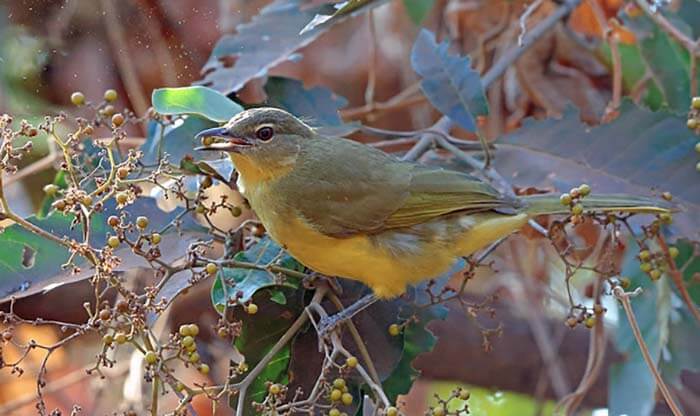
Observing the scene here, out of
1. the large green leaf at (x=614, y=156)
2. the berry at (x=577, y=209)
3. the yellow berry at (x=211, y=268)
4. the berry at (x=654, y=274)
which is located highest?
the yellow berry at (x=211, y=268)

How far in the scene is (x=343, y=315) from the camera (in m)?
1.92

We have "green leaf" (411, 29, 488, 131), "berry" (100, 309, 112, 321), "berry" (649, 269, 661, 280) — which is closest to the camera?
"berry" (100, 309, 112, 321)

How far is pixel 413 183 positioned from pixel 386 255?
193 millimetres

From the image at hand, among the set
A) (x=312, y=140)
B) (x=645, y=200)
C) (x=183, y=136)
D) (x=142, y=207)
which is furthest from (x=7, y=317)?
(x=645, y=200)

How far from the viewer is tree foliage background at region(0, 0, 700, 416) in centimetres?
177

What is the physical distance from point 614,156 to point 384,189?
57 centimetres

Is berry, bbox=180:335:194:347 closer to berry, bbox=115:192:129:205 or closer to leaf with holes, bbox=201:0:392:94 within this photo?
berry, bbox=115:192:129:205

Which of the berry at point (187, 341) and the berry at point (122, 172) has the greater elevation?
the berry at point (122, 172)

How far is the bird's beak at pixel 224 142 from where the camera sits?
2.00m

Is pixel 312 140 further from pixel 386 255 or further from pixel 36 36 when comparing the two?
pixel 36 36

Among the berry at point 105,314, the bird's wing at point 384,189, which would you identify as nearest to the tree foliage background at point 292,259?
the berry at point 105,314

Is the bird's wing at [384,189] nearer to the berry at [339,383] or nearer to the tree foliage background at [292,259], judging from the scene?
the tree foliage background at [292,259]

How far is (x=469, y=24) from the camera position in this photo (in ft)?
11.5

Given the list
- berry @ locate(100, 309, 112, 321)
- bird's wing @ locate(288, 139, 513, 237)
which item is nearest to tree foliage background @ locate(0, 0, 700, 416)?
berry @ locate(100, 309, 112, 321)
